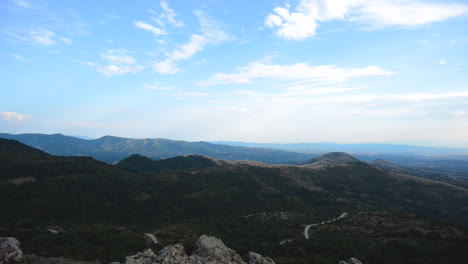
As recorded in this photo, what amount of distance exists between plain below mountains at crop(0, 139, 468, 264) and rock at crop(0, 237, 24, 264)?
38.7ft

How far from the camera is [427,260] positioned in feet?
113

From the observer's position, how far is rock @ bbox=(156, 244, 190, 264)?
18.2 m

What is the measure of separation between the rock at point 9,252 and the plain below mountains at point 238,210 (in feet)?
38.7

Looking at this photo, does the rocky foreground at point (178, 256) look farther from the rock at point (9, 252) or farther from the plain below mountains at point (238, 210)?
the plain below mountains at point (238, 210)

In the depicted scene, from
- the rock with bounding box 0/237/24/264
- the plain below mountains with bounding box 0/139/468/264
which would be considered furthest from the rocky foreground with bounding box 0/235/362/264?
the plain below mountains with bounding box 0/139/468/264

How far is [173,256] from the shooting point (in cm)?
1877

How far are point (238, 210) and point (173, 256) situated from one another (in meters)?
92.7

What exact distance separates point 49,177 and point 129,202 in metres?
37.5

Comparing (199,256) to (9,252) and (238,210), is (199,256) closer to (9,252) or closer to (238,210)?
(9,252)

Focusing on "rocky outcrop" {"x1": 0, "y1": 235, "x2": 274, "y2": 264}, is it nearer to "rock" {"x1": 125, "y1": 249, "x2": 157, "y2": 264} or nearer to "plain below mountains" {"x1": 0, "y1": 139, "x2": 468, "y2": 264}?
"rock" {"x1": 125, "y1": 249, "x2": 157, "y2": 264}

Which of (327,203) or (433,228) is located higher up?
(433,228)

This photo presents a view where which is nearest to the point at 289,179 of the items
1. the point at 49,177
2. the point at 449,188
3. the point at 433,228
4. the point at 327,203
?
the point at 327,203

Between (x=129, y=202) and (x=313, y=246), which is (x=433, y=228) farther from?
(x=129, y=202)

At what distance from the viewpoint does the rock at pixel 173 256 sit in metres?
18.2
